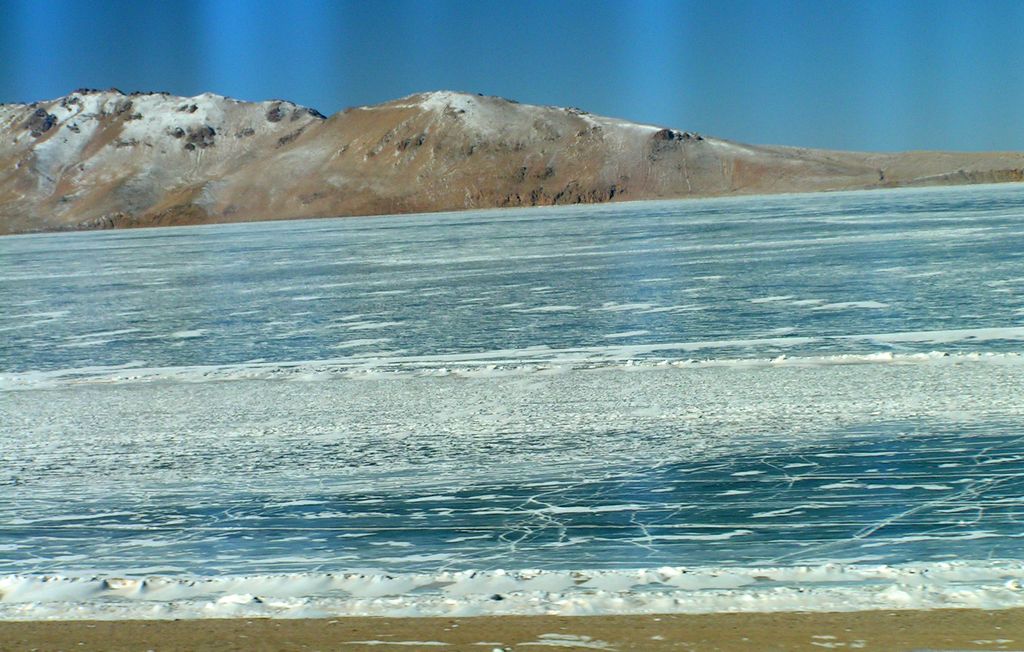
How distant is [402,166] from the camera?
141 meters

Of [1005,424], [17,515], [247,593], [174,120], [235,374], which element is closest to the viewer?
[247,593]

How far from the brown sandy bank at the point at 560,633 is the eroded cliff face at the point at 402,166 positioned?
355 feet

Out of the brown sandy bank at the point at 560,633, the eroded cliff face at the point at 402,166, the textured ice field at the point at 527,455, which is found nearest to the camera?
the brown sandy bank at the point at 560,633

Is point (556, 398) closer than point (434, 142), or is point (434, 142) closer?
point (556, 398)

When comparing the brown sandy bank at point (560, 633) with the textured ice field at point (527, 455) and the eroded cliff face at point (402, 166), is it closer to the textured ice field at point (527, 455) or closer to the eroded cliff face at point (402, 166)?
the textured ice field at point (527, 455)

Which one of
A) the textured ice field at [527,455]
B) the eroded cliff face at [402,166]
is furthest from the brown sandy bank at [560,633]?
the eroded cliff face at [402,166]

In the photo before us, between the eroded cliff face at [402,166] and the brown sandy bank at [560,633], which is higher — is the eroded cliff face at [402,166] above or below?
above

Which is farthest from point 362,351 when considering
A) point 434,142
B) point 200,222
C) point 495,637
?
point 434,142

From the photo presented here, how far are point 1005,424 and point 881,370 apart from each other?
2.22 m

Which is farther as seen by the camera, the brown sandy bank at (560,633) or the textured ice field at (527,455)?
the textured ice field at (527,455)

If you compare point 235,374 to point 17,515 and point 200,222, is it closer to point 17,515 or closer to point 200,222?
point 17,515

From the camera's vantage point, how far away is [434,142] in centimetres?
14412

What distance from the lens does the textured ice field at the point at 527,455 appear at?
16.7ft

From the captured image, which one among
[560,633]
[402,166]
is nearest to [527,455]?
[560,633]
